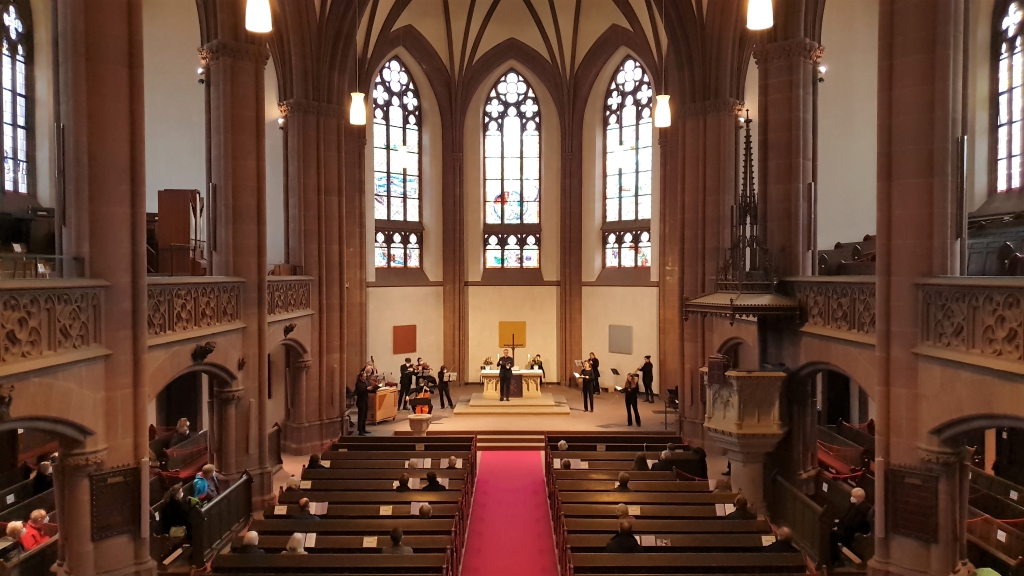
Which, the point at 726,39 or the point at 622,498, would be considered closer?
the point at 622,498

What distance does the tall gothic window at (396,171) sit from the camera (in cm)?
2895

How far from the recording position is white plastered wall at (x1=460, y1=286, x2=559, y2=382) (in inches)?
1200

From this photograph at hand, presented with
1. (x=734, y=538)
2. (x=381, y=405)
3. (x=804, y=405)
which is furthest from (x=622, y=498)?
(x=381, y=405)

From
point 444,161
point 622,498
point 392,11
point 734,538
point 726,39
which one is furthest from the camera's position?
point 444,161

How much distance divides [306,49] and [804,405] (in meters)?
16.0

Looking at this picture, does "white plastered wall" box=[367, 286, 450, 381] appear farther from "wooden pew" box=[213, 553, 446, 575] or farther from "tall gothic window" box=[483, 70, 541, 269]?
"wooden pew" box=[213, 553, 446, 575]

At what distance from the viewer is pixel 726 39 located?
1967 centimetres

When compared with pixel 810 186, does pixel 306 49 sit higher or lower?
higher

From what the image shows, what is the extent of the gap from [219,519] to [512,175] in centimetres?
2090

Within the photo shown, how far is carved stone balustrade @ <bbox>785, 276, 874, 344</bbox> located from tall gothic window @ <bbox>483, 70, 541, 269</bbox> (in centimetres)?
1746

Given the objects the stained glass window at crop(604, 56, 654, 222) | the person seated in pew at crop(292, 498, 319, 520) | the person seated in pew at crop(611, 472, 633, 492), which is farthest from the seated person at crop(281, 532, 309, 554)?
the stained glass window at crop(604, 56, 654, 222)

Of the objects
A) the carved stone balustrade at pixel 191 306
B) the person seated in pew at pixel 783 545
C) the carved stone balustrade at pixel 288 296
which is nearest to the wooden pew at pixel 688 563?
the person seated in pew at pixel 783 545

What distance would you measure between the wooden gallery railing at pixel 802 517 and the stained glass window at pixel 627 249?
50.2 feet

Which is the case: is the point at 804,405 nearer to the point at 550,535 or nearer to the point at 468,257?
the point at 550,535
